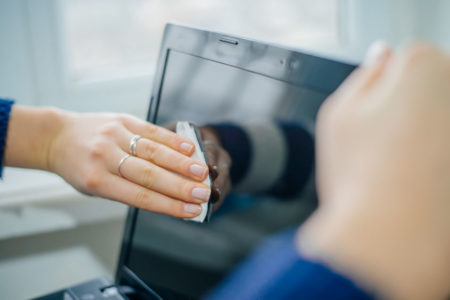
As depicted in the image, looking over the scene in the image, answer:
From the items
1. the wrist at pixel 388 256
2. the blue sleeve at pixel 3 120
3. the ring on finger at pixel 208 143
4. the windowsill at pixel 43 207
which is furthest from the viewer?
the windowsill at pixel 43 207

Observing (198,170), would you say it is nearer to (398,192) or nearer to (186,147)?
(186,147)

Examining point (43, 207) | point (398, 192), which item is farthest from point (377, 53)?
point (43, 207)

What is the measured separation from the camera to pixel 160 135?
552 millimetres

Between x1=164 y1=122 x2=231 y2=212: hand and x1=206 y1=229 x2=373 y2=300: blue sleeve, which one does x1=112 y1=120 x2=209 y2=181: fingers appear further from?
x1=206 y1=229 x2=373 y2=300: blue sleeve

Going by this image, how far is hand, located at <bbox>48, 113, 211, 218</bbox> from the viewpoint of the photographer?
505mm

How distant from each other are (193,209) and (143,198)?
0.22 feet

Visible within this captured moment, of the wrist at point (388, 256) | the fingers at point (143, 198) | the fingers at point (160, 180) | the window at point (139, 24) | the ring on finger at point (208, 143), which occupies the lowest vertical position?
the fingers at point (143, 198)

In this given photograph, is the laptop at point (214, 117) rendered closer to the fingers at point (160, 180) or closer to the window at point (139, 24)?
the fingers at point (160, 180)

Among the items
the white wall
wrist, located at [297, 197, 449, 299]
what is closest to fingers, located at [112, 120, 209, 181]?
wrist, located at [297, 197, 449, 299]

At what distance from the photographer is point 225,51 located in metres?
0.51

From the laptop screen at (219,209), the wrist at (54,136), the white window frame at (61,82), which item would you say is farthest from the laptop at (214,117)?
the white window frame at (61,82)

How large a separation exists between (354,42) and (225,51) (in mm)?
839

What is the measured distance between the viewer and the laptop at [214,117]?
41 centimetres

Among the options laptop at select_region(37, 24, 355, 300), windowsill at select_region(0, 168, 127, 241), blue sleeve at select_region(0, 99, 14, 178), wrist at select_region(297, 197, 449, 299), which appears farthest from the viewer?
windowsill at select_region(0, 168, 127, 241)
